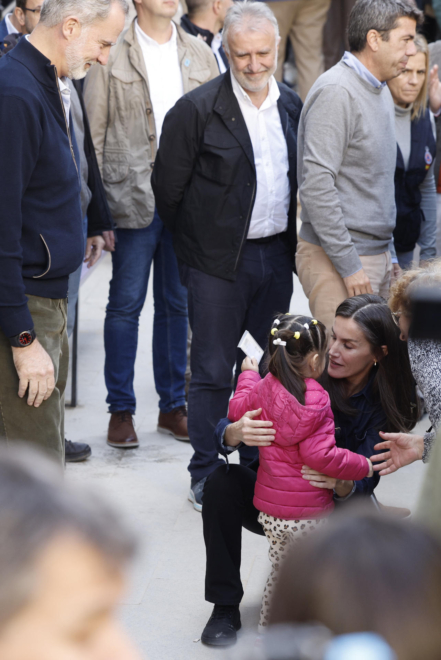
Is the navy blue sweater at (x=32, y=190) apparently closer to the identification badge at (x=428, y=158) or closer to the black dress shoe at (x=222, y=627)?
the black dress shoe at (x=222, y=627)

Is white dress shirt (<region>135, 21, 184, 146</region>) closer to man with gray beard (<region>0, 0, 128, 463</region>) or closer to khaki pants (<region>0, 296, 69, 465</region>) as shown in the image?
man with gray beard (<region>0, 0, 128, 463</region>)

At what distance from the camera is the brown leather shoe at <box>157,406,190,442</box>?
397cm

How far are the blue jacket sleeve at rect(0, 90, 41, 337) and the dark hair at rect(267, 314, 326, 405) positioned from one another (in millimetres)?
723

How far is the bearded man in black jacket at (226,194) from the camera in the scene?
→ 10.3 feet

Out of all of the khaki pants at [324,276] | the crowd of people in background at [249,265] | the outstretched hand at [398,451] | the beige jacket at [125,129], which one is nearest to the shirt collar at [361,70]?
the crowd of people in background at [249,265]

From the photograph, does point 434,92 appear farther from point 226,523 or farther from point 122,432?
point 226,523

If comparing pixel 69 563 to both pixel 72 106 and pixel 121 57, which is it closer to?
pixel 72 106

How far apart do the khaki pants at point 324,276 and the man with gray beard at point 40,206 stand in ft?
3.40

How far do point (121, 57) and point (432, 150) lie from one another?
1.55 meters

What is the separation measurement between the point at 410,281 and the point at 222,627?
1145 mm

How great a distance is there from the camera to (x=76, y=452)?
12.1 feet

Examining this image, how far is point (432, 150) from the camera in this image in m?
4.07

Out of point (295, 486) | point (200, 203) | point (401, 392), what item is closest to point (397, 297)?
point (401, 392)

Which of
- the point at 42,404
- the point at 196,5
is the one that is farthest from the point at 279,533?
the point at 196,5
